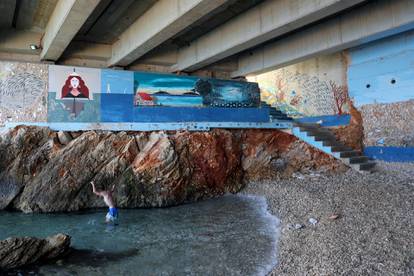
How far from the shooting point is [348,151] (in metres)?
13.7

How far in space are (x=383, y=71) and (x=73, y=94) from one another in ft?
42.6

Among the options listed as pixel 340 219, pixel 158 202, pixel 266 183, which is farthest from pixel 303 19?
pixel 158 202

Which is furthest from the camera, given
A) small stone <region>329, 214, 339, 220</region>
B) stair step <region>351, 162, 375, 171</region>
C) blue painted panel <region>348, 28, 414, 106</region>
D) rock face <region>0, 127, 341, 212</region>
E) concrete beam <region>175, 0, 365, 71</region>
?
stair step <region>351, 162, 375, 171</region>

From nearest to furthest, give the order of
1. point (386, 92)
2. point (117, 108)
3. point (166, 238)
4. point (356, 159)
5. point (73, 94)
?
point (166, 238) → point (386, 92) → point (73, 94) → point (356, 159) → point (117, 108)

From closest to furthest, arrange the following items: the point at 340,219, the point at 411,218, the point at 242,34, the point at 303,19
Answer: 1. the point at 411,218
2. the point at 340,219
3. the point at 303,19
4. the point at 242,34

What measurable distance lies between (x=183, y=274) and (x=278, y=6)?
26.9 ft

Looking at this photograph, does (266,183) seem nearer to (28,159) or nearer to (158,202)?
(158,202)

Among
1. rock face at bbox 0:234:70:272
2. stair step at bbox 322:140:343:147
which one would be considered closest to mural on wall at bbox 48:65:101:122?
rock face at bbox 0:234:70:272

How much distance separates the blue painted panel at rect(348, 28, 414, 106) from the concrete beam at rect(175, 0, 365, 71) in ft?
16.8

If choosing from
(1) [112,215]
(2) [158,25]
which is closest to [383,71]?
(2) [158,25]

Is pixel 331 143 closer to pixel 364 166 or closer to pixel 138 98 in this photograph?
pixel 364 166

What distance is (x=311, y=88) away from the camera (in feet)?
51.7

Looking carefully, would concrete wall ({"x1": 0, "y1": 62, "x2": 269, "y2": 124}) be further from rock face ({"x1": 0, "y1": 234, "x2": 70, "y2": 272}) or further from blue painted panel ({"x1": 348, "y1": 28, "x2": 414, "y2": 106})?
rock face ({"x1": 0, "y1": 234, "x2": 70, "y2": 272})

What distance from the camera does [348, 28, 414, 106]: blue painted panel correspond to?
11.8 metres
